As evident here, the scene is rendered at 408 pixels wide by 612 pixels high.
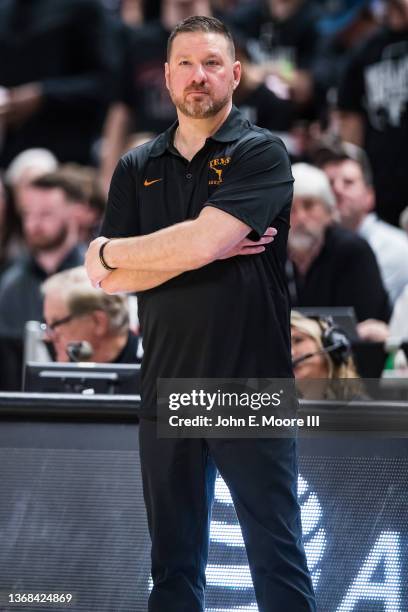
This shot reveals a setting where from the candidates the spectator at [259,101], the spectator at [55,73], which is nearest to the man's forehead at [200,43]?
the spectator at [259,101]

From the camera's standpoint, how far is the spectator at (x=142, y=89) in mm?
9164

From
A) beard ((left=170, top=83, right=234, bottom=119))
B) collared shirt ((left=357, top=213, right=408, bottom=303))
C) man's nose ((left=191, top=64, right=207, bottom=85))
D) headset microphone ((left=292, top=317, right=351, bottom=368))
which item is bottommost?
collared shirt ((left=357, top=213, right=408, bottom=303))

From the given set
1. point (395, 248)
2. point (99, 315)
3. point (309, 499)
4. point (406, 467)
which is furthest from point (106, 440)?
point (395, 248)

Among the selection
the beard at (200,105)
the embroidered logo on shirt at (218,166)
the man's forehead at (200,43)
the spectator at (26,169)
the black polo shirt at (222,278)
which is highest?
the man's forehead at (200,43)

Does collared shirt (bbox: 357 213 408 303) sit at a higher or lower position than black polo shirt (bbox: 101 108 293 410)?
lower

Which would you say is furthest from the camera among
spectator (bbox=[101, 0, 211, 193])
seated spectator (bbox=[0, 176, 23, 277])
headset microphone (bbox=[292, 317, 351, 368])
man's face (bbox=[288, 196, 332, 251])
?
spectator (bbox=[101, 0, 211, 193])

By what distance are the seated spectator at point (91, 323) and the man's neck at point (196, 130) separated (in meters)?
2.25

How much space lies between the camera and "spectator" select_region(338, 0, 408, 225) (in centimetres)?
827

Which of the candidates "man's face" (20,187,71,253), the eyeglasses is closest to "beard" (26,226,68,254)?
"man's face" (20,187,71,253)

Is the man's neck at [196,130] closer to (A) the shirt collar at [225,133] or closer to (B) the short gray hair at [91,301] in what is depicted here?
(A) the shirt collar at [225,133]

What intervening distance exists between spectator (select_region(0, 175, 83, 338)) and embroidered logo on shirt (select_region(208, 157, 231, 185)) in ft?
12.6

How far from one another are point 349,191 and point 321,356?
3.20m

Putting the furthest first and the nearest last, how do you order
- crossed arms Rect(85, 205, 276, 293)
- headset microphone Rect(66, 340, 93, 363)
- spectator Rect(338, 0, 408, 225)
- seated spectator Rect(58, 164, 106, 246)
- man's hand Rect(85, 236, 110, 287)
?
1. spectator Rect(338, 0, 408, 225)
2. seated spectator Rect(58, 164, 106, 246)
3. headset microphone Rect(66, 340, 93, 363)
4. man's hand Rect(85, 236, 110, 287)
5. crossed arms Rect(85, 205, 276, 293)

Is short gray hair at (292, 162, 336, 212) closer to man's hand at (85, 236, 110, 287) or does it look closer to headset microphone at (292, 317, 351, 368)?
headset microphone at (292, 317, 351, 368)
